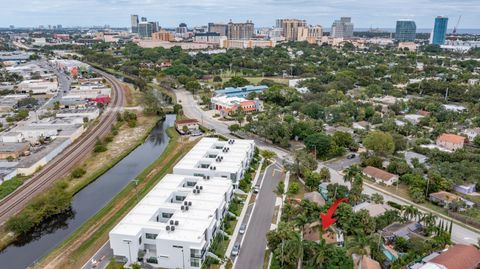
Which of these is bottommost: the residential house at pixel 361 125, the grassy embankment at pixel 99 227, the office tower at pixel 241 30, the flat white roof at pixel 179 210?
the grassy embankment at pixel 99 227

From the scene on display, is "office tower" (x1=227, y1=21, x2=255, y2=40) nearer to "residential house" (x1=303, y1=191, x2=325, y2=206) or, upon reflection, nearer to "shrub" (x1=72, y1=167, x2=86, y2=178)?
Result: "shrub" (x1=72, y1=167, x2=86, y2=178)

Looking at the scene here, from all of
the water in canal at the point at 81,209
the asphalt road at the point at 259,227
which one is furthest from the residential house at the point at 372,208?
the water in canal at the point at 81,209

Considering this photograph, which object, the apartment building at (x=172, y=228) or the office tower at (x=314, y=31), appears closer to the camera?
the apartment building at (x=172, y=228)

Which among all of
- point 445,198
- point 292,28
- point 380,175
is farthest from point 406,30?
point 445,198

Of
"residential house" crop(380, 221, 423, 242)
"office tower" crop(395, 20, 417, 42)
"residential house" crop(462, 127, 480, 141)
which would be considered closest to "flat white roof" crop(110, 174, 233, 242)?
"residential house" crop(380, 221, 423, 242)

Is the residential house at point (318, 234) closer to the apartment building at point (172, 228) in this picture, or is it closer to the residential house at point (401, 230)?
the residential house at point (401, 230)

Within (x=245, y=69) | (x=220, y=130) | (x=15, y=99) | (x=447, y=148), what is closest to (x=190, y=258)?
(x=220, y=130)

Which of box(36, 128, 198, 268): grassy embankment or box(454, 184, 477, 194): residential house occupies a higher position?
box(454, 184, 477, 194): residential house

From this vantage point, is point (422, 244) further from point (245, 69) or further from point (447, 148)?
point (245, 69)
